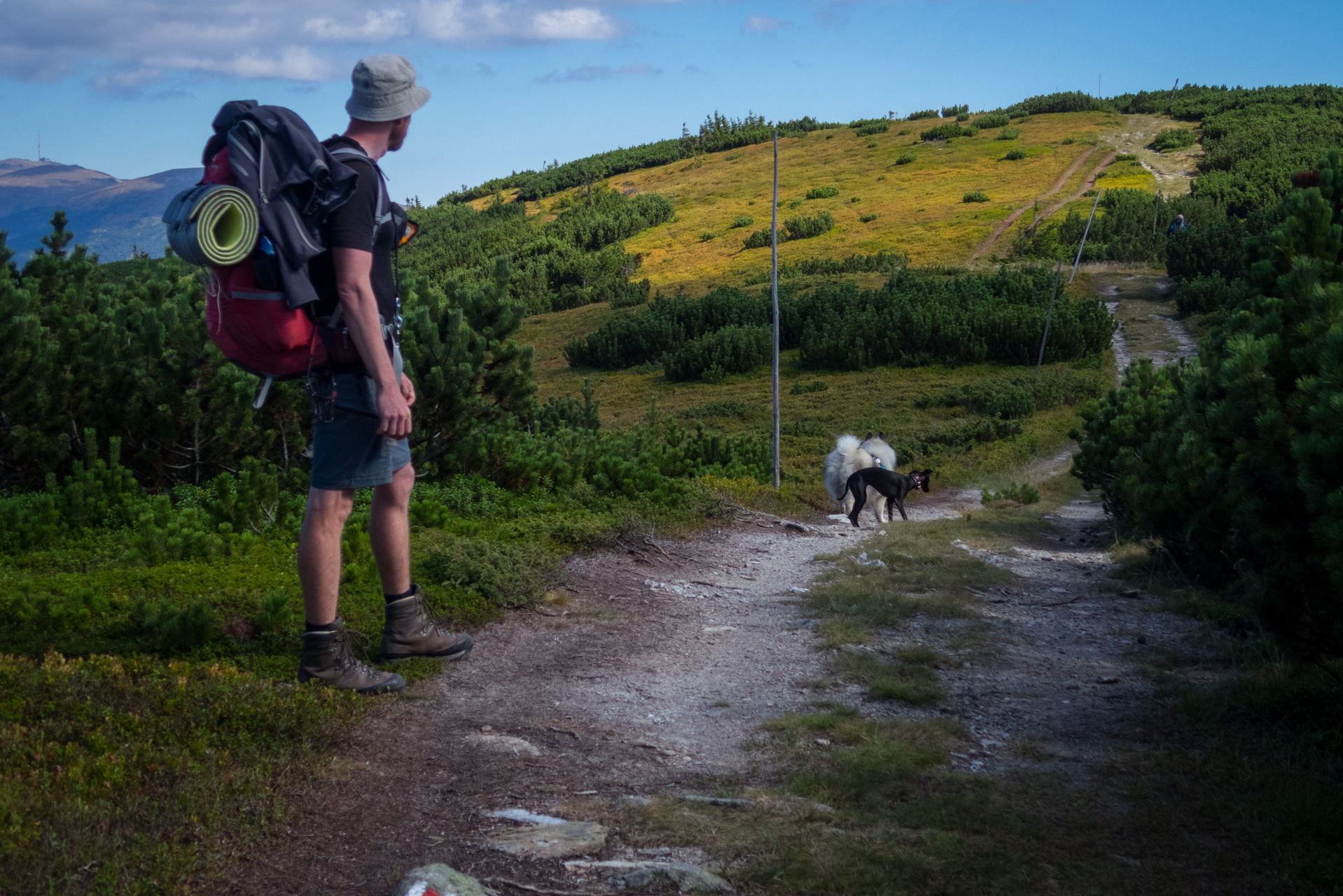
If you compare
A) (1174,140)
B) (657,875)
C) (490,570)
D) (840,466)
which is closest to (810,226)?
(1174,140)

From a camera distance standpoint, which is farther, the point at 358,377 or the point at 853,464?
the point at 853,464

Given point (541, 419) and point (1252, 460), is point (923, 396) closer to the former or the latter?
point (541, 419)

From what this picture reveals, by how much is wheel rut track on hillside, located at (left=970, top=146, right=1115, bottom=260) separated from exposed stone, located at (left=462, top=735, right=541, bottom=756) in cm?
3379

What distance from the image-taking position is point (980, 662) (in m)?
4.94

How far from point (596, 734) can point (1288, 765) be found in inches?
95.9

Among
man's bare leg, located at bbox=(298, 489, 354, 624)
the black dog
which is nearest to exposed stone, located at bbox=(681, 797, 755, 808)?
man's bare leg, located at bbox=(298, 489, 354, 624)

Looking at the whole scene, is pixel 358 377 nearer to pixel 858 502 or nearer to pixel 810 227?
pixel 858 502

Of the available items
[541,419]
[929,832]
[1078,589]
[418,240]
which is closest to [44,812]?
[929,832]

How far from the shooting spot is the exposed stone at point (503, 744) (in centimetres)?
331

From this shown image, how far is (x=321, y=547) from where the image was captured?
338 centimetres

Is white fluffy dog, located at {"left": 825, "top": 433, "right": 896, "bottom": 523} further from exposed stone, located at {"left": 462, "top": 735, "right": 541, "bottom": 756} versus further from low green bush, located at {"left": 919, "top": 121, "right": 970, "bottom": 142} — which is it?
low green bush, located at {"left": 919, "top": 121, "right": 970, "bottom": 142}

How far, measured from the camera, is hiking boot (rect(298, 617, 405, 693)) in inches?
139

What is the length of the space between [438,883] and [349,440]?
1.64 metres

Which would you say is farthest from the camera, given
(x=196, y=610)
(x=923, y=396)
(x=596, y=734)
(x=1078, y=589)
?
(x=923, y=396)
